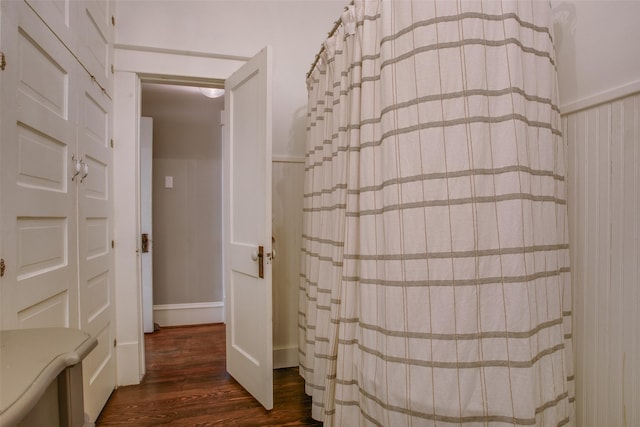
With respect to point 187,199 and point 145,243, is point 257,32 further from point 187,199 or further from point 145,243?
point 145,243

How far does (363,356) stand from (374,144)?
2.54ft

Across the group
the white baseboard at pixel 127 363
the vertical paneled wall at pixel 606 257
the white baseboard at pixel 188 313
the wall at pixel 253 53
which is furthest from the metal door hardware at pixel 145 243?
the vertical paneled wall at pixel 606 257

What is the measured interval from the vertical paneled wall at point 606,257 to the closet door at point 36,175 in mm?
1778

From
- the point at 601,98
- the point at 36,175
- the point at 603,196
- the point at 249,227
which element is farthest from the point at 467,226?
the point at 36,175

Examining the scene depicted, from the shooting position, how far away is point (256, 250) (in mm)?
1738

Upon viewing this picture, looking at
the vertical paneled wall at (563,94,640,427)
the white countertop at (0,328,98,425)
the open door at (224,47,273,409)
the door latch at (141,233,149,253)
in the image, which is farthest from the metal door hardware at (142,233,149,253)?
the vertical paneled wall at (563,94,640,427)

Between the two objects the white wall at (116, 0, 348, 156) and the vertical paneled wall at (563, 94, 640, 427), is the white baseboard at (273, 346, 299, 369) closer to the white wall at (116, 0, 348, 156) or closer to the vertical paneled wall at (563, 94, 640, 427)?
the white wall at (116, 0, 348, 156)

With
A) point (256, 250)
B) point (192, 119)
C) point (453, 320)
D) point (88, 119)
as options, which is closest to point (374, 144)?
point (453, 320)

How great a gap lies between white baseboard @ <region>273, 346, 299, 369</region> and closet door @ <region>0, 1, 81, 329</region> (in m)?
1.25

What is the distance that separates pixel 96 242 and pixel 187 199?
1693 millimetres

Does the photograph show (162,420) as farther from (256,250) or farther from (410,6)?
(410,6)

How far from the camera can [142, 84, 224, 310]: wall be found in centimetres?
328

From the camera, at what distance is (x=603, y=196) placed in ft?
3.25

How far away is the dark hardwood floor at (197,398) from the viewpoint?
5.42ft
